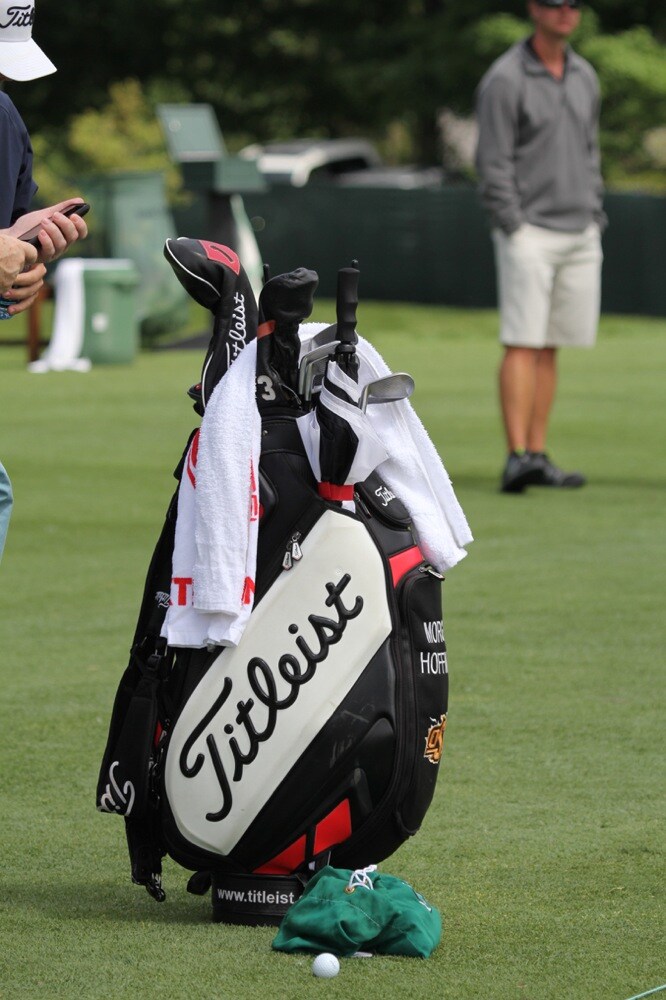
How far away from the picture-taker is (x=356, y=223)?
26.1m

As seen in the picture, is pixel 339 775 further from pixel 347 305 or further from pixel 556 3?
pixel 556 3

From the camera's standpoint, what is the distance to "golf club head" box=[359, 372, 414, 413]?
339 centimetres

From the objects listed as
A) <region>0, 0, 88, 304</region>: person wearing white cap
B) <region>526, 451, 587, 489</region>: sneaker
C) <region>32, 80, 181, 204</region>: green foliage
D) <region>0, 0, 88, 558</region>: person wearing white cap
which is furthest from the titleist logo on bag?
<region>32, 80, 181, 204</region>: green foliage

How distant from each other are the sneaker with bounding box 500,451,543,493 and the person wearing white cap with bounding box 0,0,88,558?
5.43 meters

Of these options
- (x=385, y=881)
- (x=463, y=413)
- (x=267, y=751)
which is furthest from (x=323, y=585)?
(x=463, y=413)

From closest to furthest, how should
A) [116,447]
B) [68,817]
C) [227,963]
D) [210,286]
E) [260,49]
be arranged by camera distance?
[227,963]
[210,286]
[68,817]
[116,447]
[260,49]

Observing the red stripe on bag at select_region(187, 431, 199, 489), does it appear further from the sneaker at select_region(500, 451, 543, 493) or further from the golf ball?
the sneaker at select_region(500, 451, 543, 493)

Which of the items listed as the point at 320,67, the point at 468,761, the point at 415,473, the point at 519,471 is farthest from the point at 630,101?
the point at 415,473

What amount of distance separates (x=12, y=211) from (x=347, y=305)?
918 mm

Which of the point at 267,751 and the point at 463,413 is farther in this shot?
the point at 463,413

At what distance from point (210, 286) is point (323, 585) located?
2.00 ft

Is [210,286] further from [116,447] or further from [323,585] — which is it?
[116,447]

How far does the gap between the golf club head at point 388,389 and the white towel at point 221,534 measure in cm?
21

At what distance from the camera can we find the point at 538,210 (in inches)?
368
